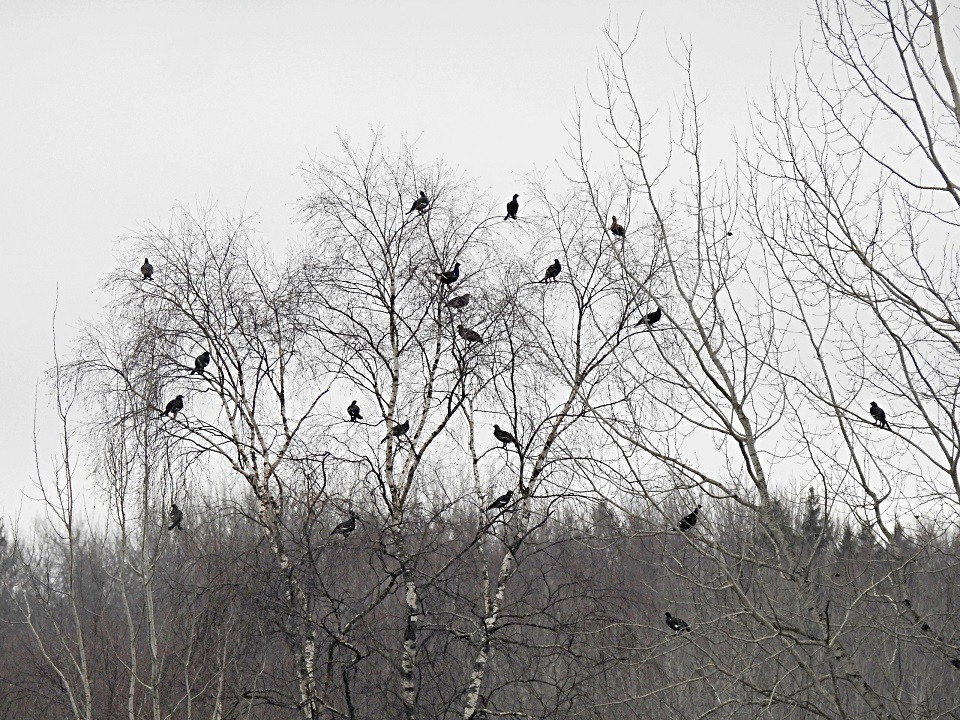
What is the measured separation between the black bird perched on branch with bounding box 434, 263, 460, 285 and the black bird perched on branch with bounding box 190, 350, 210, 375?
3063mm

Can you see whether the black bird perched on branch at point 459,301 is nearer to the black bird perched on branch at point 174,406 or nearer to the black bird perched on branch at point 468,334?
the black bird perched on branch at point 468,334

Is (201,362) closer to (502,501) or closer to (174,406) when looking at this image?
(174,406)

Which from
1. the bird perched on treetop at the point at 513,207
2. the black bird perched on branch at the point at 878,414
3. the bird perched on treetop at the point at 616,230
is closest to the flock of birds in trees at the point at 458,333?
the bird perched on treetop at the point at 513,207

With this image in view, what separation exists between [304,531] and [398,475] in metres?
1.74

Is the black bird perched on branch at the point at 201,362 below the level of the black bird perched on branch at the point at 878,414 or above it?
above

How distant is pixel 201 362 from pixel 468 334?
342cm

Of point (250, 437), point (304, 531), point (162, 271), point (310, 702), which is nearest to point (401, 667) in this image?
point (310, 702)

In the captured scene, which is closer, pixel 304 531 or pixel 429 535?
pixel 304 531

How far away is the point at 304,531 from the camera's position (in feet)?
36.9

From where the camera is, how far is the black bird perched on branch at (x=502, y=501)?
36.0 feet

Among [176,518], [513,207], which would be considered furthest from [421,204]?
[176,518]

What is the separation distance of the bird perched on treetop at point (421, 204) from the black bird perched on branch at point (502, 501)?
3.78 metres

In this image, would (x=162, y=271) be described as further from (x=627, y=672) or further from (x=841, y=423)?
(x=841, y=423)

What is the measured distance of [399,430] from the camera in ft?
38.1
